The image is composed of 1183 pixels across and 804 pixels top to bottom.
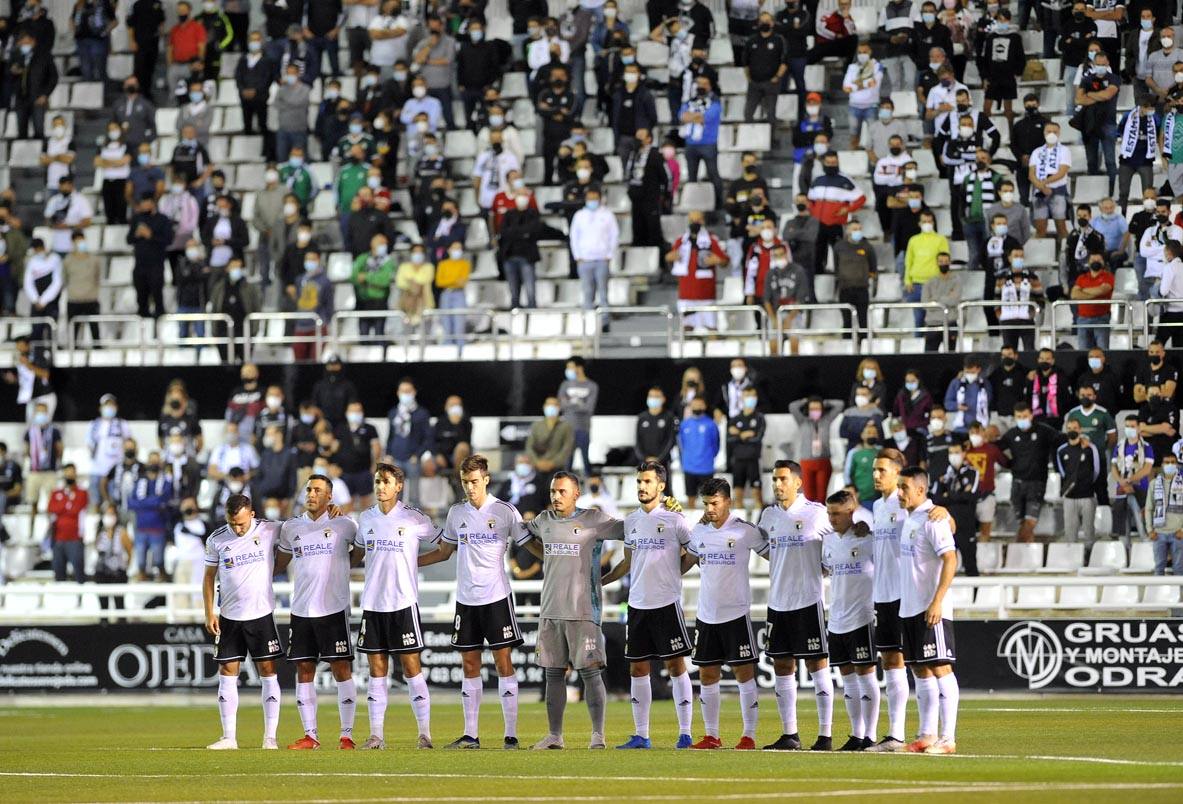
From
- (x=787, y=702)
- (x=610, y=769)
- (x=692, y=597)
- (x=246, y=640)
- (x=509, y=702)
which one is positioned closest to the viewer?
(x=610, y=769)

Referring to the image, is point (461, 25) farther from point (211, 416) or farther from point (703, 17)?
point (211, 416)

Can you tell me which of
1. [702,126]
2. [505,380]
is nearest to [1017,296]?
[702,126]

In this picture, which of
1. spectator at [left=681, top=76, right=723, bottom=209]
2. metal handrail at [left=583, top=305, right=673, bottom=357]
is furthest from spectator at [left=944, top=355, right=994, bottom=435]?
spectator at [left=681, top=76, right=723, bottom=209]

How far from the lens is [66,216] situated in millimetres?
32906

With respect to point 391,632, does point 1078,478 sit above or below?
above

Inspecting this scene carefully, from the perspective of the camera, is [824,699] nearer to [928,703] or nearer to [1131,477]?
[928,703]

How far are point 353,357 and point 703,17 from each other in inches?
314

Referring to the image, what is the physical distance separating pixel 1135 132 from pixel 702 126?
636cm

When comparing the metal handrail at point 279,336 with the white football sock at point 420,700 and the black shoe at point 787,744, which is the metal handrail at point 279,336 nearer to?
the white football sock at point 420,700

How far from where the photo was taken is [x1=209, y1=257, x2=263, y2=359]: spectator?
99.6ft

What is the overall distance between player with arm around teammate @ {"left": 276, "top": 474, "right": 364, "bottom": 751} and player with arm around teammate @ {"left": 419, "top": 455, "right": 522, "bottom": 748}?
0.78 metres

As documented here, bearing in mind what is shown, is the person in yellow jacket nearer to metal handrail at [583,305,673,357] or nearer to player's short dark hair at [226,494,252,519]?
metal handrail at [583,305,673,357]

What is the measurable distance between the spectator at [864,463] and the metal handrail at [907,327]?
2062 millimetres

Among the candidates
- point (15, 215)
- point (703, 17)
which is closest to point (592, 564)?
point (703, 17)
